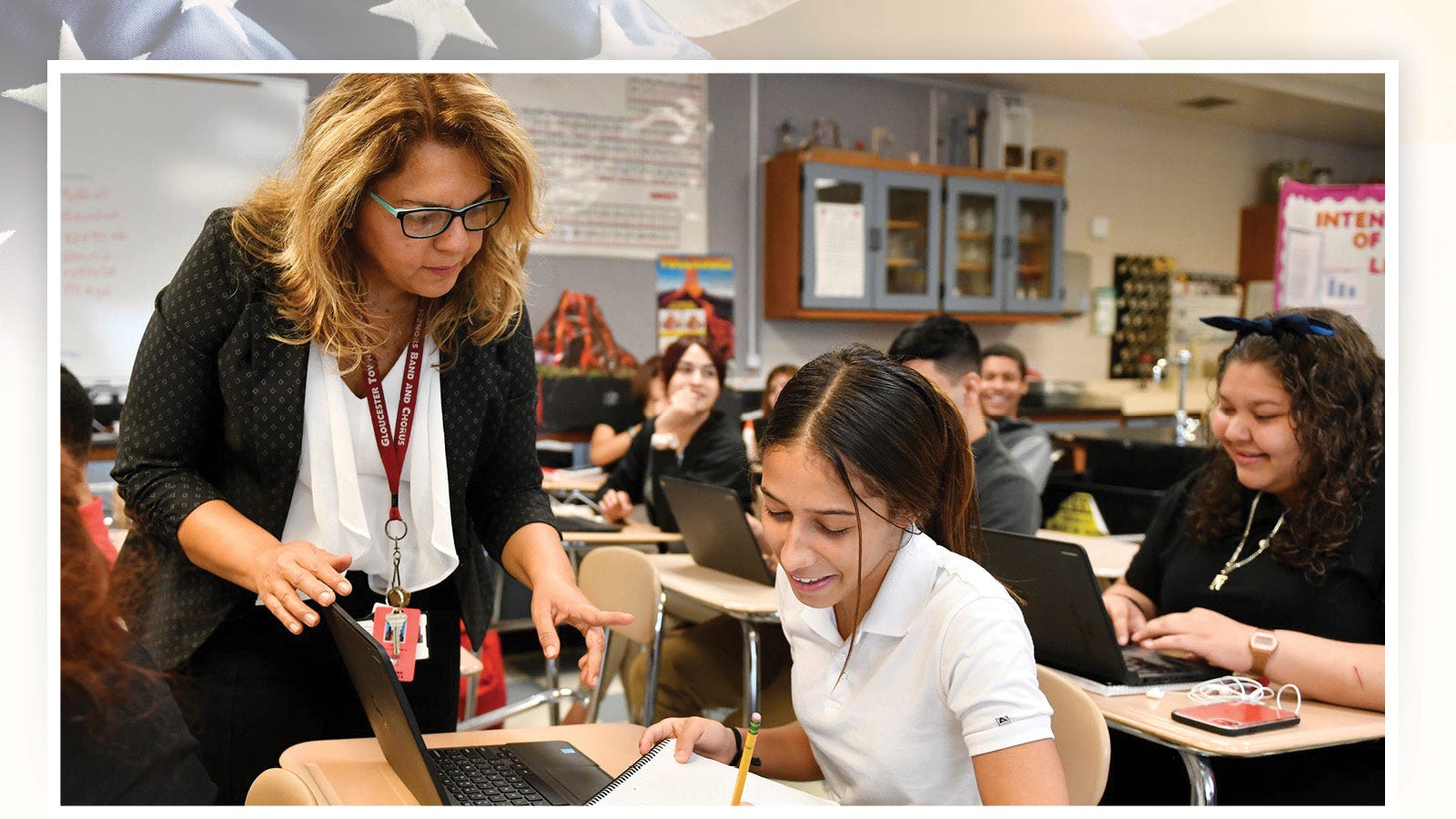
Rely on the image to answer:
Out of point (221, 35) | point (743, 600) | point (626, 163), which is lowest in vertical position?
point (743, 600)

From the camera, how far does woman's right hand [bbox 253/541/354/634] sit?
1.09 meters

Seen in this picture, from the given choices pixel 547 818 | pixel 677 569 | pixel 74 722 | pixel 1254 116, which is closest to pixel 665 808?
pixel 547 818

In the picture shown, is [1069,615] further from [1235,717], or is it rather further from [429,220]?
[429,220]

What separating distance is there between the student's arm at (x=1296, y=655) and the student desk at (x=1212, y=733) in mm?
26

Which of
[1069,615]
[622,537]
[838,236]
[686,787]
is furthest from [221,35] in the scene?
[838,236]

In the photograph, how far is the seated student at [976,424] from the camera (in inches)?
93.5

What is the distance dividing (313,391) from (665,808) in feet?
1.96

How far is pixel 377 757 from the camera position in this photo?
4.05 ft

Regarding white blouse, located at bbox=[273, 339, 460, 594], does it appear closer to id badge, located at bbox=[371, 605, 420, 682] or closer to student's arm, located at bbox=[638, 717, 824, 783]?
id badge, located at bbox=[371, 605, 420, 682]

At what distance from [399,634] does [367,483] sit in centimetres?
18

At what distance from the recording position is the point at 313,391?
51.0 inches

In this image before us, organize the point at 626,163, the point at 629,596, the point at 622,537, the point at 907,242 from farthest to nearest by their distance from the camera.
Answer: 1. the point at 907,242
2. the point at 626,163
3. the point at 622,537
4. the point at 629,596

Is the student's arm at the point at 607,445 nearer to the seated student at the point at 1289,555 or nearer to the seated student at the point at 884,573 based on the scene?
the seated student at the point at 1289,555

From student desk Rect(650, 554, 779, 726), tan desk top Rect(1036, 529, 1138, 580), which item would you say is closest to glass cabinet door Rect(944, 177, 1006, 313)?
tan desk top Rect(1036, 529, 1138, 580)
